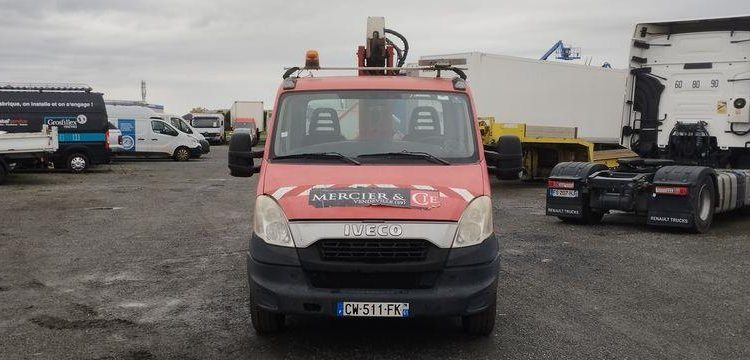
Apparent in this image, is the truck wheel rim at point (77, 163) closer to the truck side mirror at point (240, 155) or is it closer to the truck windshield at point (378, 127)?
the truck side mirror at point (240, 155)

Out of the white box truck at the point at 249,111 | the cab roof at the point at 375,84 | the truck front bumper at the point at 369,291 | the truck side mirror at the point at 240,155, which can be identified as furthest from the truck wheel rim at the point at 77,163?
the white box truck at the point at 249,111

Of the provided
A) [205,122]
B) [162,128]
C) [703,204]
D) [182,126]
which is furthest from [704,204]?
[205,122]

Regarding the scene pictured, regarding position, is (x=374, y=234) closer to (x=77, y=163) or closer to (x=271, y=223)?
(x=271, y=223)

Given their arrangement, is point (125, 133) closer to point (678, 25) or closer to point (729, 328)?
point (678, 25)

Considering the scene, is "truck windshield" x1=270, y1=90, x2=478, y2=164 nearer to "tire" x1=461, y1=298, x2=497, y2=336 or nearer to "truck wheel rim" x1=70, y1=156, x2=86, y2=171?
"tire" x1=461, y1=298, x2=497, y2=336

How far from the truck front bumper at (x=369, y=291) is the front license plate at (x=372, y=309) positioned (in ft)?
0.09

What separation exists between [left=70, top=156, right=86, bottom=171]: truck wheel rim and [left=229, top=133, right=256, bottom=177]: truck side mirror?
721 inches

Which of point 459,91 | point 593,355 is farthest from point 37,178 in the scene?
point 593,355

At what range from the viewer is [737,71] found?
Answer: 12406mm

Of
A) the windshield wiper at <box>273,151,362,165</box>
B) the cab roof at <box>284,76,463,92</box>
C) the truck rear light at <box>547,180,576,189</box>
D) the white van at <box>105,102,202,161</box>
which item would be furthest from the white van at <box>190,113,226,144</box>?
the windshield wiper at <box>273,151,362,165</box>

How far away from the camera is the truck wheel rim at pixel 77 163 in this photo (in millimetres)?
22812

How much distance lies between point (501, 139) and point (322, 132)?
1605 mm

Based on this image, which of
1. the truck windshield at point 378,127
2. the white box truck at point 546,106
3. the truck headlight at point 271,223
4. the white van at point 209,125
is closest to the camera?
the truck headlight at point 271,223

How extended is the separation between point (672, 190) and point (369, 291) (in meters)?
7.52
